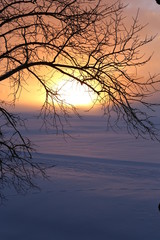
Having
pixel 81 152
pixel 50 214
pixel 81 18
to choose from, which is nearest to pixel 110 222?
pixel 50 214

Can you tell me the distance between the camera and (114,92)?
15.9 ft

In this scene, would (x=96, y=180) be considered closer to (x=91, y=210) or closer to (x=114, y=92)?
(x=91, y=210)

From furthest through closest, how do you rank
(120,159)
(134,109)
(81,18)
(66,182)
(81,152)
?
(81,152) < (120,159) < (66,182) < (81,18) < (134,109)

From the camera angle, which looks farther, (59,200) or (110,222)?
(59,200)

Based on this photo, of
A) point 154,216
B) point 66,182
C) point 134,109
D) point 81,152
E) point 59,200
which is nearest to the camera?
point 134,109

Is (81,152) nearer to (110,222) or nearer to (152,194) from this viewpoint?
(152,194)

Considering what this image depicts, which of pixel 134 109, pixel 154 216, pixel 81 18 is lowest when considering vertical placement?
pixel 154 216

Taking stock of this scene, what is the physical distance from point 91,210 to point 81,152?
10.2m

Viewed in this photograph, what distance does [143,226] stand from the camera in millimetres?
7008

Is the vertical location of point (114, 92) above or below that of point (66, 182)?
above

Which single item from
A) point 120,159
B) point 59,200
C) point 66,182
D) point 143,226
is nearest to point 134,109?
point 143,226

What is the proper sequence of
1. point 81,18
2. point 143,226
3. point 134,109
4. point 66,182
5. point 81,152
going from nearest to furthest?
1. point 134,109
2. point 81,18
3. point 143,226
4. point 66,182
5. point 81,152

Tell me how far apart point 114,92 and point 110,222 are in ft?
11.0

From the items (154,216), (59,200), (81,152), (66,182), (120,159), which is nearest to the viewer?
(154,216)
